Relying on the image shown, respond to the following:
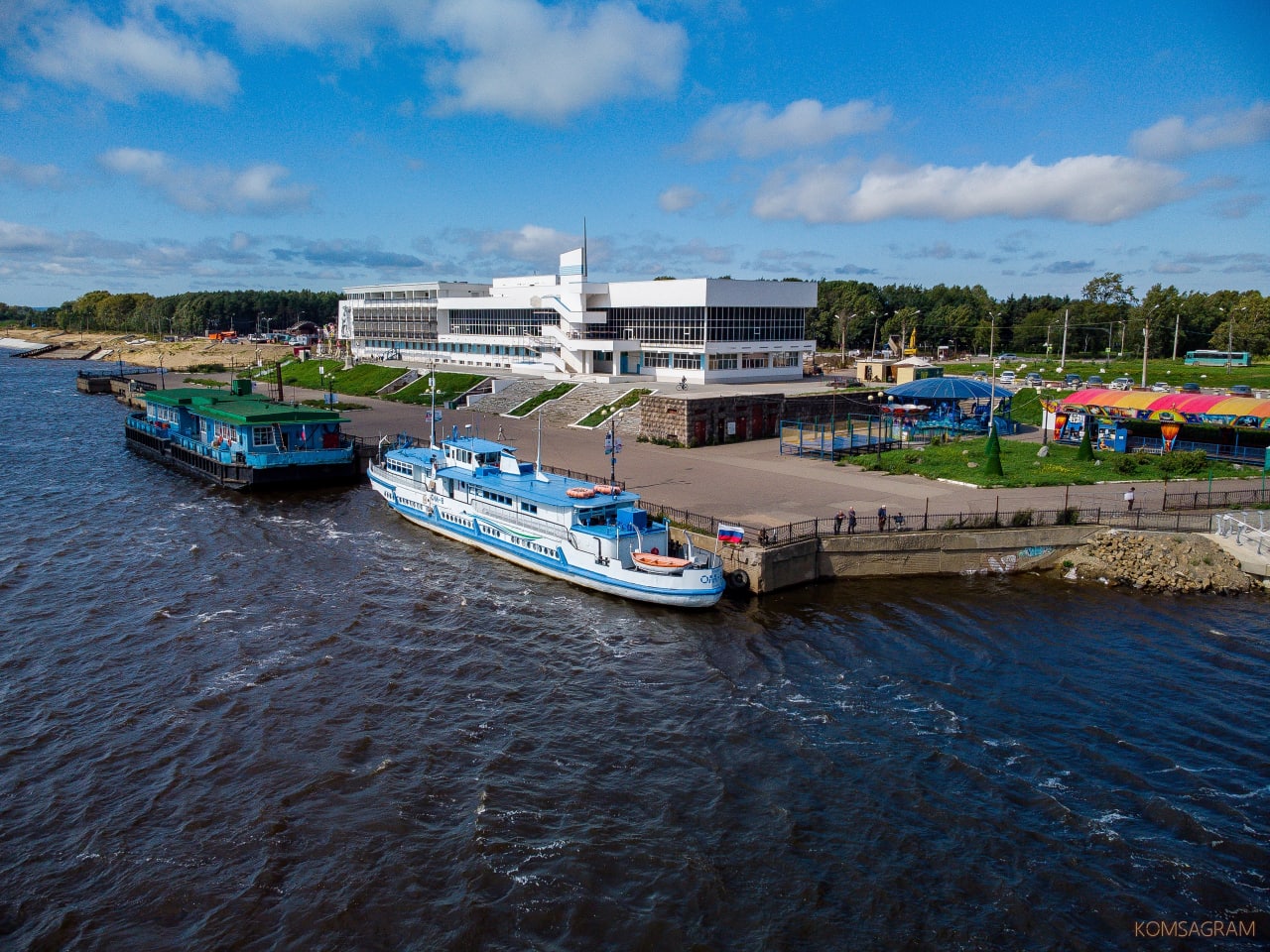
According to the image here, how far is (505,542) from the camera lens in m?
40.7

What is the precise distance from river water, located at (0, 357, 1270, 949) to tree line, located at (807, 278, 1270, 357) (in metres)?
89.7

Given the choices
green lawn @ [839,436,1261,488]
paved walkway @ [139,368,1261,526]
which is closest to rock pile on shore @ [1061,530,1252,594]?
paved walkway @ [139,368,1261,526]

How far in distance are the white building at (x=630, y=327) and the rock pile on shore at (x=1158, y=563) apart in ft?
158

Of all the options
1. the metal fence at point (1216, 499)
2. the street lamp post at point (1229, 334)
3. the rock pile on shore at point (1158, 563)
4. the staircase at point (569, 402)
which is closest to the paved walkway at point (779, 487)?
the metal fence at point (1216, 499)

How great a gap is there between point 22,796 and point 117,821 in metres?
Answer: 3.16

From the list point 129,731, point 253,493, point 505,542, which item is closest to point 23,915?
point 129,731

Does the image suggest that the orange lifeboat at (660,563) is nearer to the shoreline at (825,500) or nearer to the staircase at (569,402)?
the shoreline at (825,500)

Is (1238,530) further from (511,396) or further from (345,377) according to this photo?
(345,377)

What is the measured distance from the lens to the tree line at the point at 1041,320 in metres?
120

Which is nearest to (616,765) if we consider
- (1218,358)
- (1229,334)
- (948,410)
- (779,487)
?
(779,487)

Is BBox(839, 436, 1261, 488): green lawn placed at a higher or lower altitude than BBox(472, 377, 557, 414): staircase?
lower

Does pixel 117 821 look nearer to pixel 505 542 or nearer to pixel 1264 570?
pixel 505 542

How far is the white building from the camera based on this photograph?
84.6 m

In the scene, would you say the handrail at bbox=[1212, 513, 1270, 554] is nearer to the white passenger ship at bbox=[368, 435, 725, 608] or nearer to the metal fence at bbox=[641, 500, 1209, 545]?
the metal fence at bbox=[641, 500, 1209, 545]
